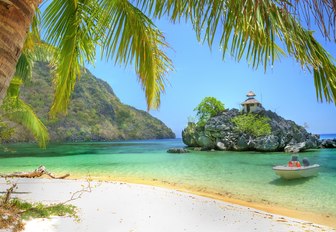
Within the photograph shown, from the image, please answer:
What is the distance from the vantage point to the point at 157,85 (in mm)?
4902

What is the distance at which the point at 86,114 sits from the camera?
86.9 meters

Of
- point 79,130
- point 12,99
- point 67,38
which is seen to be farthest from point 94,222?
point 79,130

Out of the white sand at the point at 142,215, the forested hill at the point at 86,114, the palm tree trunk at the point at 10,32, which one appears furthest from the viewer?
the forested hill at the point at 86,114

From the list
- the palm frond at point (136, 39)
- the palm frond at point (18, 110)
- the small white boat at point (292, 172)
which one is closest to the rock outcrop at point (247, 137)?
the small white boat at point (292, 172)

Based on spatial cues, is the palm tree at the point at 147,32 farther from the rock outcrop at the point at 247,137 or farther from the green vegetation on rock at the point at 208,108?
the green vegetation on rock at the point at 208,108

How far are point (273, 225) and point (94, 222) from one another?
335 cm

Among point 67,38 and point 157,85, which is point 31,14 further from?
point 157,85

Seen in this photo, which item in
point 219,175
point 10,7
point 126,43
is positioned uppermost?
point 126,43

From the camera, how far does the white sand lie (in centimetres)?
460

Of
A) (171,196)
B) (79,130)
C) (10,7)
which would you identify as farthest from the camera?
(79,130)

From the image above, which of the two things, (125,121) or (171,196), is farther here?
(125,121)

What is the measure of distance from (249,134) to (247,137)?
656 millimetres

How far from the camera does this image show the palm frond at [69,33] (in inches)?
137

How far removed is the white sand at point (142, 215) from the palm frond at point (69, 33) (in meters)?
1.87
